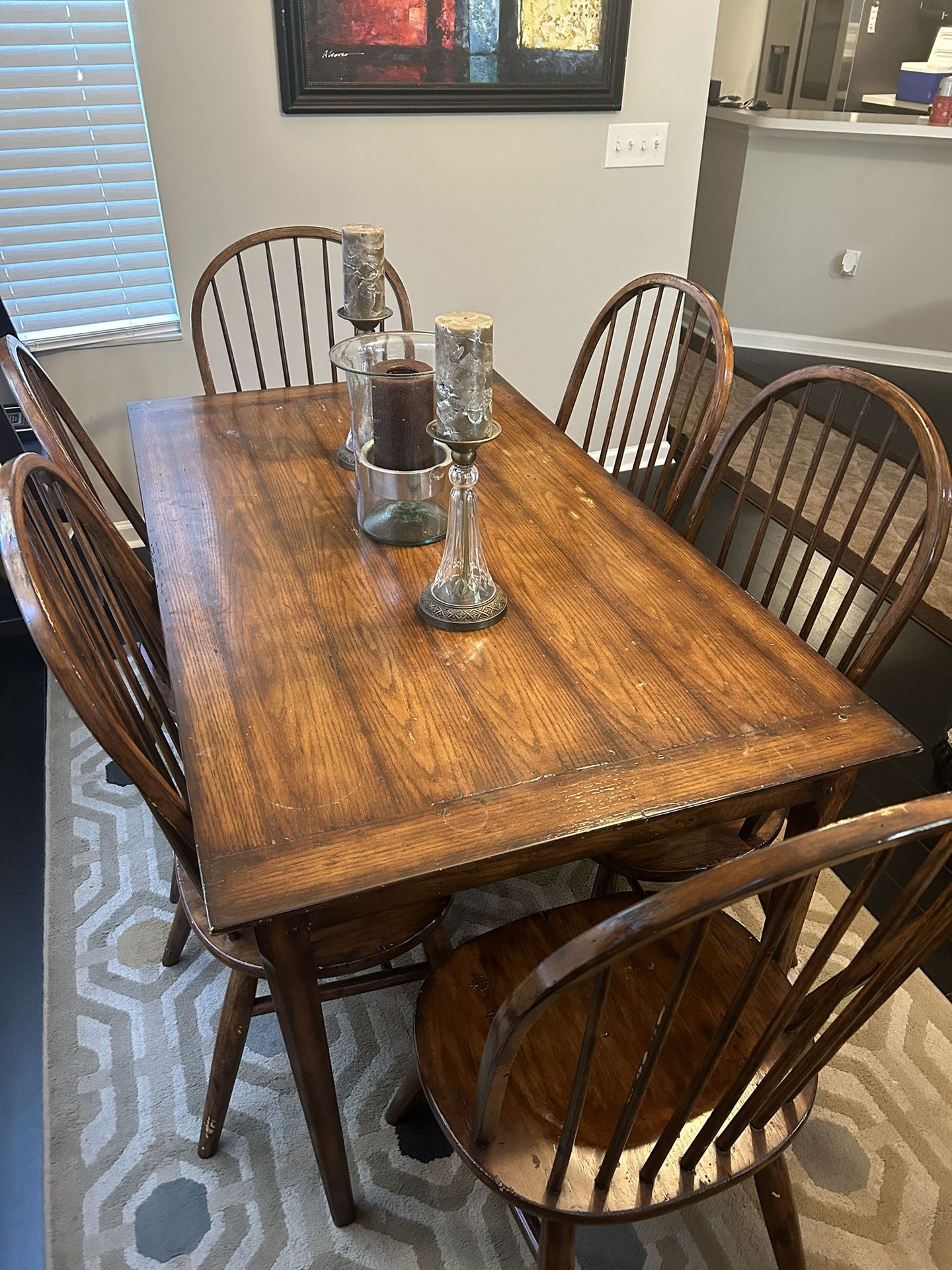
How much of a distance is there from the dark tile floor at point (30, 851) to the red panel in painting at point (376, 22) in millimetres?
1657

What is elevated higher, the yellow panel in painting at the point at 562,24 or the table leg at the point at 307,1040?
the yellow panel in painting at the point at 562,24

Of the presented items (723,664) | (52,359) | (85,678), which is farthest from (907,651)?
(52,359)

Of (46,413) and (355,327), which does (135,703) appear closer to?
(46,413)

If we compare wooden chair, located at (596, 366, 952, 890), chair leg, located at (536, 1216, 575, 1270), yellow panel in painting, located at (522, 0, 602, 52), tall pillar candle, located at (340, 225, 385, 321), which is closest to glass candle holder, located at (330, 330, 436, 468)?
tall pillar candle, located at (340, 225, 385, 321)

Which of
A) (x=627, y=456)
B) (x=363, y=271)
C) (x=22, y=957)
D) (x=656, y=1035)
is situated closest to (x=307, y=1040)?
(x=656, y=1035)

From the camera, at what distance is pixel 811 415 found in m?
3.70

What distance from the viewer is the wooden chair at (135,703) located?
36.2 inches

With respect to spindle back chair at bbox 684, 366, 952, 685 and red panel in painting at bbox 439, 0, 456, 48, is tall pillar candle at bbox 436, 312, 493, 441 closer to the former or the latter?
spindle back chair at bbox 684, 366, 952, 685

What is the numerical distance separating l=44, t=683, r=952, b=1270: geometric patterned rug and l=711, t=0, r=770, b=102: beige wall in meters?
5.89

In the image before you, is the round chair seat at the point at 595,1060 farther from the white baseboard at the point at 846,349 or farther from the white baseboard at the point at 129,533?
the white baseboard at the point at 846,349

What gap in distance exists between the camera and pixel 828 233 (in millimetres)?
4211

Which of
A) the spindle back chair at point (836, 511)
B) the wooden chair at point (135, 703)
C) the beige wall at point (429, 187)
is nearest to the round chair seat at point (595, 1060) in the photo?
the wooden chair at point (135, 703)

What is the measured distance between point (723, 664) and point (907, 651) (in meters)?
1.55

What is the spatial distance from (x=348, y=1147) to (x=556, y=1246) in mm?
496
